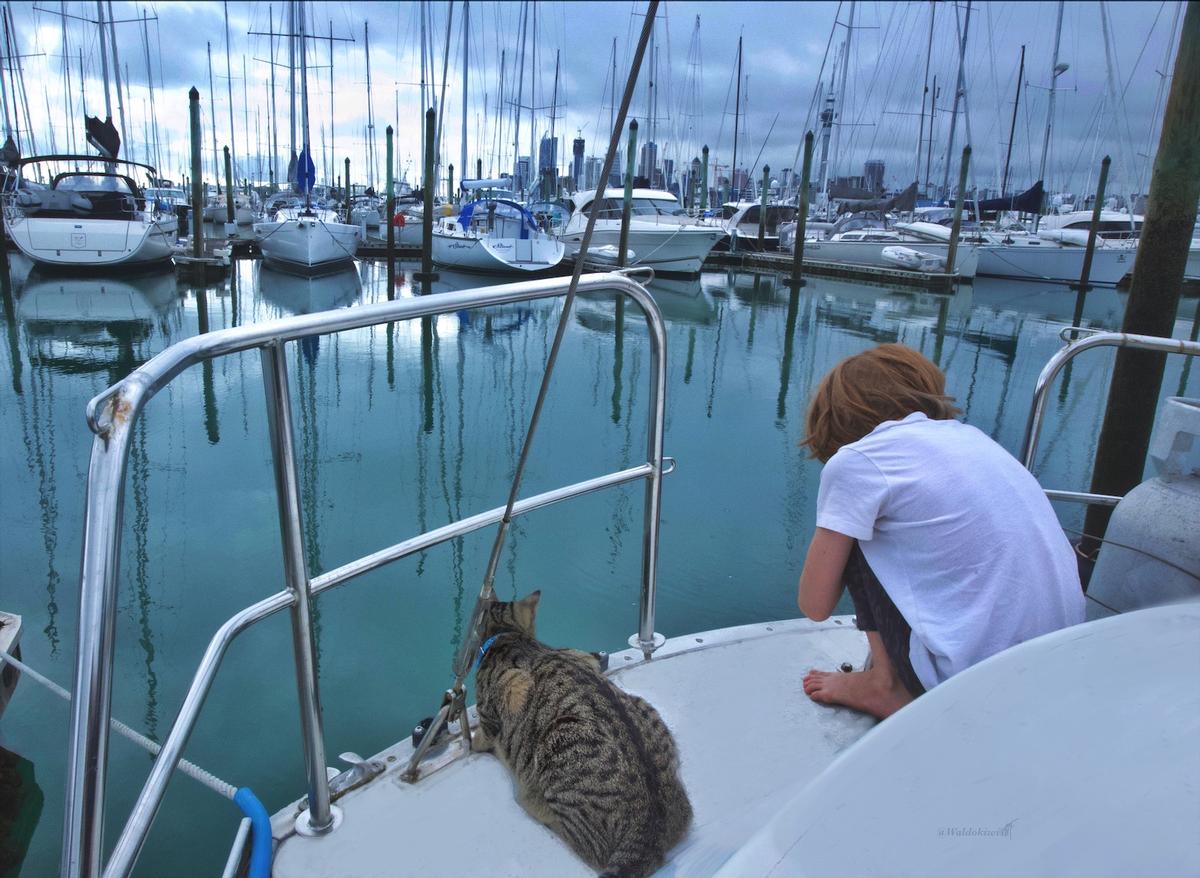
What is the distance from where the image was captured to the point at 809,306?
1742cm

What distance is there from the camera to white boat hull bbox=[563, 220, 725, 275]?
863 inches

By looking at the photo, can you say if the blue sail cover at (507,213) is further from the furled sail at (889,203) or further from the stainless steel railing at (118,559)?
the stainless steel railing at (118,559)

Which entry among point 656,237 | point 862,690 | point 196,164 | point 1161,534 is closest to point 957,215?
point 656,237

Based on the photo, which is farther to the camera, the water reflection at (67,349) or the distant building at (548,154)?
the distant building at (548,154)

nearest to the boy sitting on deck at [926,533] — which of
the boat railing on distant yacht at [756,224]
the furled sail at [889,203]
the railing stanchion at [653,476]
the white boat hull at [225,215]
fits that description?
the railing stanchion at [653,476]

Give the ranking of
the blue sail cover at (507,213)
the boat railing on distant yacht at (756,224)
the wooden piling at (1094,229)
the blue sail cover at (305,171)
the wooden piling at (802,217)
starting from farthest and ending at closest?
the boat railing on distant yacht at (756,224), the blue sail cover at (305,171), the wooden piling at (802,217), the wooden piling at (1094,229), the blue sail cover at (507,213)

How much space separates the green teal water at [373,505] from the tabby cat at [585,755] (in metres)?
1.46

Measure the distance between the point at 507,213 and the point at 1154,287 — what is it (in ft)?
58.4

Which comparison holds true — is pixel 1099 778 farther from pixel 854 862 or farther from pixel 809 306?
pixel 809 306

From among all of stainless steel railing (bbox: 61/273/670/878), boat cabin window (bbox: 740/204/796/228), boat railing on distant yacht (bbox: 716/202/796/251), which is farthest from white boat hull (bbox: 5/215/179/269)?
boat cabin window (bbox: 740/204/796/228)

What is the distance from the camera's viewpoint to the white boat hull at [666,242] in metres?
21.9

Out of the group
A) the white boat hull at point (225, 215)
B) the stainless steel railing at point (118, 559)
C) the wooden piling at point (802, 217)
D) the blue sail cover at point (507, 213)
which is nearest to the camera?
the stainless steel railing at point (118, 559)

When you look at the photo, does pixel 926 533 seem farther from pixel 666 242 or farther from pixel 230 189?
pixel 230 189

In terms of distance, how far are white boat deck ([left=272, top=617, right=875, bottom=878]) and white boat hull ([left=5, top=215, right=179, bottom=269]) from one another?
678 inches
